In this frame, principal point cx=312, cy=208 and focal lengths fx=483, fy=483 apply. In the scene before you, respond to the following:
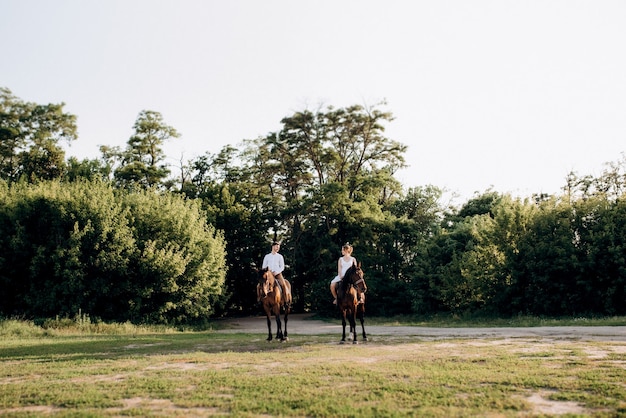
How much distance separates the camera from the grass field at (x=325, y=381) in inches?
279

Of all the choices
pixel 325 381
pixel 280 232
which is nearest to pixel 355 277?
pixel 325 381

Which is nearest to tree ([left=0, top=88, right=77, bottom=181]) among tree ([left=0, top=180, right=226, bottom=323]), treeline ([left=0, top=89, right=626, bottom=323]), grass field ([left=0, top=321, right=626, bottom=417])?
treeline ([left=0, top=89, right=626, bottom=323])

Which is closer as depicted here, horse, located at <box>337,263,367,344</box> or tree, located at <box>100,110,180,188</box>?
horse, located at <box>337,263,367,344</box>

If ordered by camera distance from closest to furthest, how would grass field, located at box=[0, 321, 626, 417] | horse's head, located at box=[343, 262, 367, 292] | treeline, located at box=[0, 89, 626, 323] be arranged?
grass field, located at box=[0, 321, 626, 417] → horse's head, located at box=[343, 262, 367, 292] → treeline, located at box=[0, 89, 626, 323]

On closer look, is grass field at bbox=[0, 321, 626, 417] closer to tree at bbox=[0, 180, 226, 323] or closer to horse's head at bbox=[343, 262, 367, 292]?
horse's head at bbox=[343, 262, 367, 292]

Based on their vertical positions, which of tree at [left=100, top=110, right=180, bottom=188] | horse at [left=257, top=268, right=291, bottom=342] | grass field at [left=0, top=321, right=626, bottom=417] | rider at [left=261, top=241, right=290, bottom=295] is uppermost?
tree at [left=100, top=110, right=180, bottom=188]

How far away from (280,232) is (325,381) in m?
37.7

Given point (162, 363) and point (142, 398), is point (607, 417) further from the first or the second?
point (162, 363)

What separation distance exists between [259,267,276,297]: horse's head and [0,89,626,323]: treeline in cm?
1463

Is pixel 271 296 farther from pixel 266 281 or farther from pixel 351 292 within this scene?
pixel 351 292

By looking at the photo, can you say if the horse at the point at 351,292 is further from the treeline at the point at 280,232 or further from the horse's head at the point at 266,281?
the treeline at the point at 280,232

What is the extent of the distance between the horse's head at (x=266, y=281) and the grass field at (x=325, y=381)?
245cm

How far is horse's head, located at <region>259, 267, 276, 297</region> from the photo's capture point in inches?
657

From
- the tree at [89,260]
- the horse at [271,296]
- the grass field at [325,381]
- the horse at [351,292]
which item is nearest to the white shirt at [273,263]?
the horse at [271,296]
